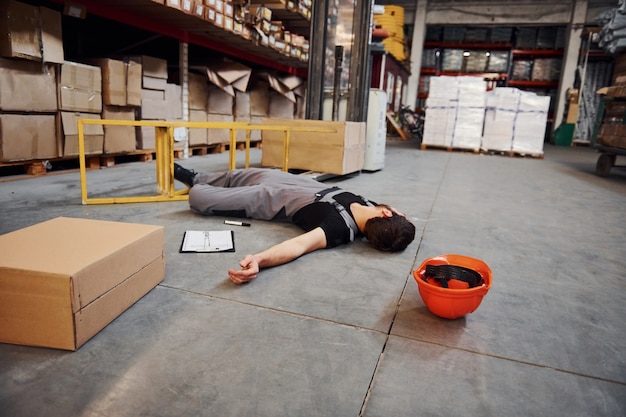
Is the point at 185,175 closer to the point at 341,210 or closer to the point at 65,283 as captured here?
the point at 341,210

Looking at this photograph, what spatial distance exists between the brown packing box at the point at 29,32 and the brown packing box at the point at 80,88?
23cm

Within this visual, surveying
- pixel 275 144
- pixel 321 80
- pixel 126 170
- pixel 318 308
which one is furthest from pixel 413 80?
pixel 318 308

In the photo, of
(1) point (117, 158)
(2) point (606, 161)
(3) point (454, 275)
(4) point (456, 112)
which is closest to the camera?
(3) point (454, 275)

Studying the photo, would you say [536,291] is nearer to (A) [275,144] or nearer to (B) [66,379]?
(B) [66,379]

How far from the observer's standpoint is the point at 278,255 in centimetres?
235

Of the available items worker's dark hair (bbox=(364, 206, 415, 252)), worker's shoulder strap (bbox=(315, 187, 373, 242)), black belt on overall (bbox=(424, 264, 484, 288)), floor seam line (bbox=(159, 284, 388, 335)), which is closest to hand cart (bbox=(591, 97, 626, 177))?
worker's dark hair (bbox=(364, 206, 415, 252))

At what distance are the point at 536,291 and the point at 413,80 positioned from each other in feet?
57.7

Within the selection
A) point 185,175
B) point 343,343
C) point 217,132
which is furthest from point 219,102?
point 343,343

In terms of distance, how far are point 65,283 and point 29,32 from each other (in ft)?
12.9

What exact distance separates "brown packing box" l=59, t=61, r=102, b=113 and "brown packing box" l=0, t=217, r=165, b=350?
3.44 metres

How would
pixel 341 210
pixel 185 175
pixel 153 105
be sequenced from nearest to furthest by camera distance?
pixel 341 210 < pixel 185 175 < pixel 153 105

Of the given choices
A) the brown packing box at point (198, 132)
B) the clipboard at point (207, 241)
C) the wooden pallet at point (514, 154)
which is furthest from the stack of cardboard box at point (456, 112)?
the clipboard at point (207, 241)

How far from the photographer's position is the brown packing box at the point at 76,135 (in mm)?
4746

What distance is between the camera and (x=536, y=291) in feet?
7.63
